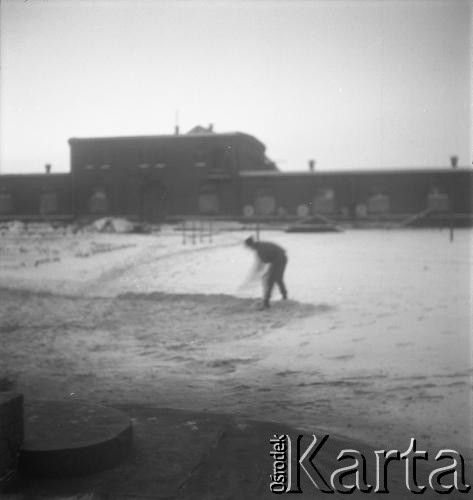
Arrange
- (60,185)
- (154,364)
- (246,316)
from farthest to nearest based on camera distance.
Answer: (60,185), (246,316), (154,364)

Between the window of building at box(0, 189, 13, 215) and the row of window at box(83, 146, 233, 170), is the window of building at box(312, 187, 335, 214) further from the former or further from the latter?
the window of building at box(0, 189, 13, 215)

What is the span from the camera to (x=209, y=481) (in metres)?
3.36

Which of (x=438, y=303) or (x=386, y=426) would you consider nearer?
(x=386, y=426)

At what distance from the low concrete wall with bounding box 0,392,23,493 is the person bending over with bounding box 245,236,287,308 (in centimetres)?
564

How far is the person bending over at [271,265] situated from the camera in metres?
8.88

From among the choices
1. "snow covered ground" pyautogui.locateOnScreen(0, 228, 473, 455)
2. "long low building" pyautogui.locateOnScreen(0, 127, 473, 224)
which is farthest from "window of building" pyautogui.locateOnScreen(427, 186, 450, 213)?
"snow covered ground" pyautogui.locateOnScreen(0, 228, 473, 455)

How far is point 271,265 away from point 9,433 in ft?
20.4

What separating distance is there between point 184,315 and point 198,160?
413cm

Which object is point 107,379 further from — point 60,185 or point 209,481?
point 60,185

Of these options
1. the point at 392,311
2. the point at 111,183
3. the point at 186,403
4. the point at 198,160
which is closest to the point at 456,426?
the point at 186,403

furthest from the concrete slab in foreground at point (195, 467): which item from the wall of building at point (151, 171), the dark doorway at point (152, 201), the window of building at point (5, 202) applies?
the dark doorway at point (152, 201)

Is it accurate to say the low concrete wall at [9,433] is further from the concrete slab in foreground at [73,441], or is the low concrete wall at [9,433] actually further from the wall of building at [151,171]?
the wall of building at [151,171]

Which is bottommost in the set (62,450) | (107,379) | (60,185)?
(107,379)

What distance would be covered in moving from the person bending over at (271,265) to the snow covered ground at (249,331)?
7.5 inches
